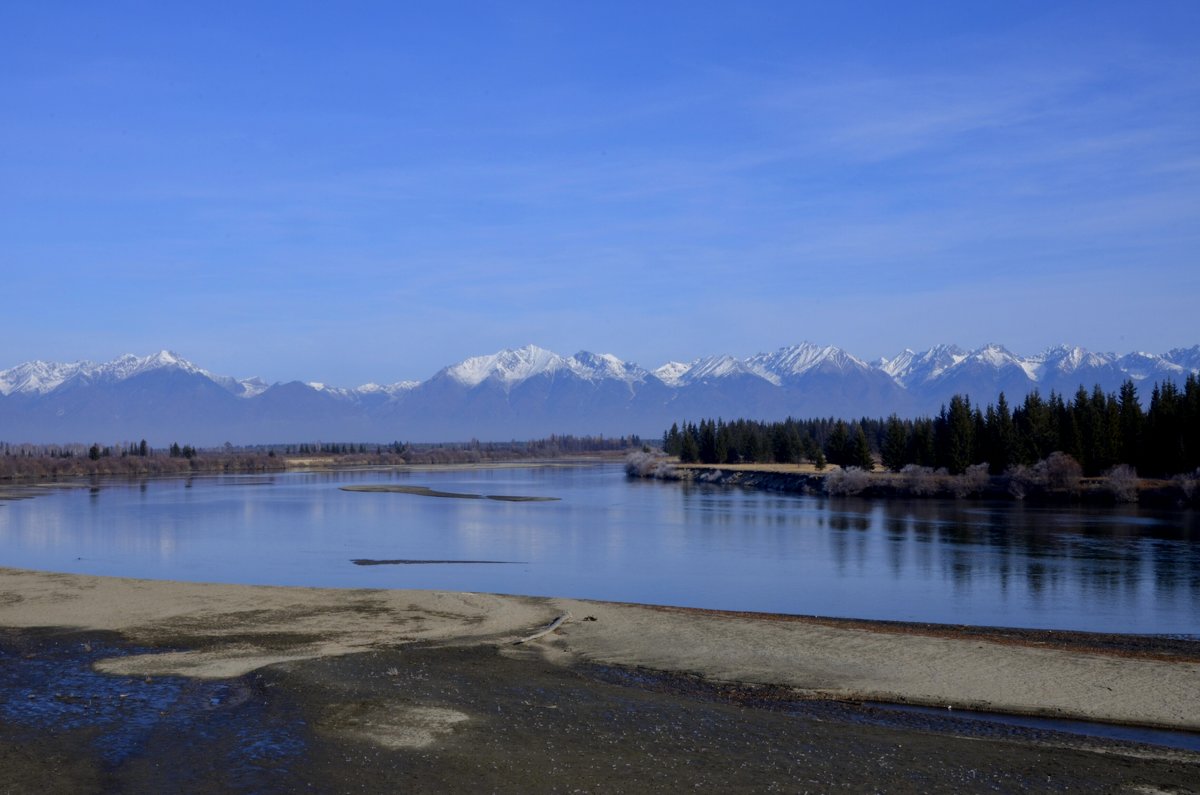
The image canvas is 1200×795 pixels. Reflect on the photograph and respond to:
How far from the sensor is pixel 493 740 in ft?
48.0

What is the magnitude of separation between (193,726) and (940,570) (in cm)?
2812

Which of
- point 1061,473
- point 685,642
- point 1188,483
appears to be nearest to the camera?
point 685,642

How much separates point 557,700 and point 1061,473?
64.3m

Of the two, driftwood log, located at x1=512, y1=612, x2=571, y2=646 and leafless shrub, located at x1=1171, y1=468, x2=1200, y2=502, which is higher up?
leafless shrub, located at x1=1171, y1=468, x2=1200, y2=502

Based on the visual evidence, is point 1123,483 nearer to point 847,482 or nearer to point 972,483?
point 972,483

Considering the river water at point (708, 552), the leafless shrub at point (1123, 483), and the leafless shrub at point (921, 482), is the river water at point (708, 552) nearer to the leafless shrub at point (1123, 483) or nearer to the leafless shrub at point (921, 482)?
the leafless shrub at point (1123, 483)

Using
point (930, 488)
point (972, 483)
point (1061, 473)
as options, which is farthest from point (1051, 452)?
point (930, 488)

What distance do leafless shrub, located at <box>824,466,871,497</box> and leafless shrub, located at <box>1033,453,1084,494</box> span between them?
13929mm

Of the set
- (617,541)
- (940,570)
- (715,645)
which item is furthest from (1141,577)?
(617,541)

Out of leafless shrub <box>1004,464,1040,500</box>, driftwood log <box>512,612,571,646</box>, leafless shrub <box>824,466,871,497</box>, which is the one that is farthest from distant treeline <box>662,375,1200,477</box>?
driftwood log <box>512,612,571,646</box>

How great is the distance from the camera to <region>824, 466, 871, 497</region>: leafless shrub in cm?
8312

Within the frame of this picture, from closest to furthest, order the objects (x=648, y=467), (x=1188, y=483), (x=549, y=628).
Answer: (x=549, y=628) → (x=1188, y=483) → (x=648, y=467)

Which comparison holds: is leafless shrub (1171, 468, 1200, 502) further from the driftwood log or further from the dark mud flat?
the dark mud flat

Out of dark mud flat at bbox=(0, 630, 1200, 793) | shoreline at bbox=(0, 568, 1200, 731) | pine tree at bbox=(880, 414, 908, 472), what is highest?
pine tree at bbox=(880, 414, 908, 472)
